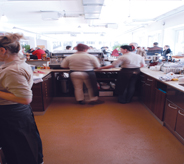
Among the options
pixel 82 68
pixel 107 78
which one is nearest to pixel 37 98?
pixel 82 68

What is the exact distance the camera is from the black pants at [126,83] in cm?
333

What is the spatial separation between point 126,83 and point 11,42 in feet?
8.72

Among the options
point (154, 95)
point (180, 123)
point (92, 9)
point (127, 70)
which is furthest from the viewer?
point (92, 9)

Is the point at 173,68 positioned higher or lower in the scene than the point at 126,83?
higher

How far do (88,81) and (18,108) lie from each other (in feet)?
7.13

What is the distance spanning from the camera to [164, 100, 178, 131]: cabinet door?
7.18 feet

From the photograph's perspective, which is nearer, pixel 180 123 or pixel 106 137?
pixel 180 123

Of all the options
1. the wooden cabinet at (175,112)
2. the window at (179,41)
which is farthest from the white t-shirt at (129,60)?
the window at (179,41)

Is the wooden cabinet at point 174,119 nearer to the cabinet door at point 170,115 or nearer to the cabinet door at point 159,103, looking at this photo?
the cabinet door at point 170,115

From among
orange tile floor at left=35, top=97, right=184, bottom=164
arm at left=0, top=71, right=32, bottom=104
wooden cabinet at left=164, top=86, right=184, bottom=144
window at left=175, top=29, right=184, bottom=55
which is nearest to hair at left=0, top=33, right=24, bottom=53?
arm at left=0, top=71, right=32, bottom=104

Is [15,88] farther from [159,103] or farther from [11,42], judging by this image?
[159,103]

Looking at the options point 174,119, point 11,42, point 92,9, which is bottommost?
point 174,119

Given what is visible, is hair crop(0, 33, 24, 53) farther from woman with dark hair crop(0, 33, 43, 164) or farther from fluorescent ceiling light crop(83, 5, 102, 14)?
fluorescent ceiling light crop(83, 5, 102, 14)

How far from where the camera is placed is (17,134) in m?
1.25
